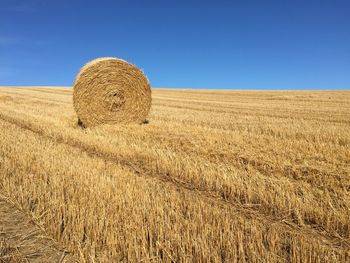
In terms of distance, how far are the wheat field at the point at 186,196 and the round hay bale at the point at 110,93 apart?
265 centimetres

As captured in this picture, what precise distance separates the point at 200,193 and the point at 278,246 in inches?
69.8

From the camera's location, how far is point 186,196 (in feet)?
14.1

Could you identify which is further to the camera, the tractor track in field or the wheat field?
the tractor track in field

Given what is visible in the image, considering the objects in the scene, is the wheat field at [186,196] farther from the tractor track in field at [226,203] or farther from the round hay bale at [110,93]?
the round hay bale at [110,93]

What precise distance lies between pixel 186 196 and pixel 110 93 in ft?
22.9

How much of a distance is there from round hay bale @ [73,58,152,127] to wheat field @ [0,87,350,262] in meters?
2.65

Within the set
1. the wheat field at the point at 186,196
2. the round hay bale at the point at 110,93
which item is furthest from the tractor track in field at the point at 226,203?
the round hay bale at the point at 110,93

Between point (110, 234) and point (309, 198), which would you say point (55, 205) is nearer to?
point (110, 234)

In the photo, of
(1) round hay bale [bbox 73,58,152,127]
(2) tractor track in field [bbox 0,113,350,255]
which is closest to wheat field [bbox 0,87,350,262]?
(2) tractor track in field [bbox 0,113,350,255]

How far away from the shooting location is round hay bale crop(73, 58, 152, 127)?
10.3 meters

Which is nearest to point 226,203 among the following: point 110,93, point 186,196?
point 186,196

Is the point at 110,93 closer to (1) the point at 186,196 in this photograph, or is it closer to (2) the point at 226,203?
(1) the point at 186,196

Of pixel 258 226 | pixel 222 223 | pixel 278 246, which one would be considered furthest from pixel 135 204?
pixel 278 246

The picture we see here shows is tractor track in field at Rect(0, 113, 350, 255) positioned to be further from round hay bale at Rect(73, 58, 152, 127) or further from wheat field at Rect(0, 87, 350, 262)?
round hay bale at Rect(73, 58, 152, 127)
